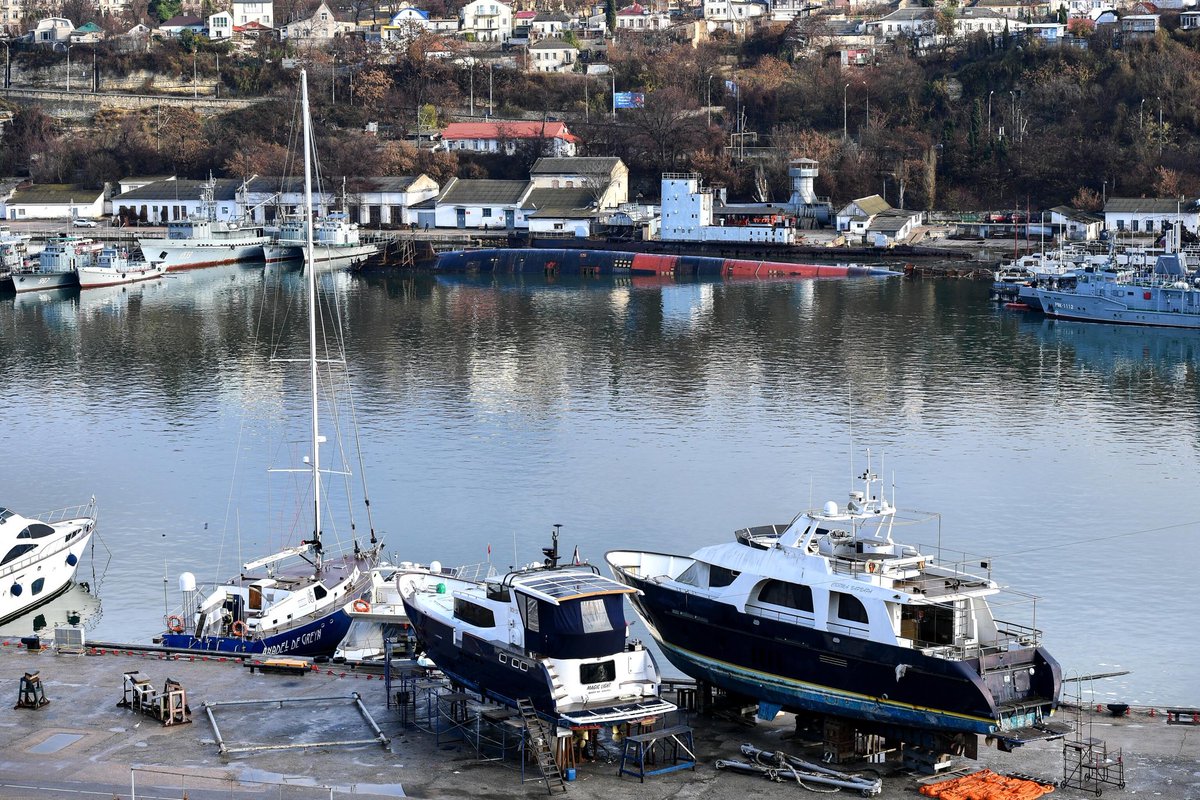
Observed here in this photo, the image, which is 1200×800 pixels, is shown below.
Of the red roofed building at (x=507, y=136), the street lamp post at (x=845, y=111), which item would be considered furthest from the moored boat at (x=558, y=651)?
the red roofed building at (x=507, y=136)

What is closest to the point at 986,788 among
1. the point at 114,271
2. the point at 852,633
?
the point at 852,633

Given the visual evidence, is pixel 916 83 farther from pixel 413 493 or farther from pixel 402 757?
pixel 402 757

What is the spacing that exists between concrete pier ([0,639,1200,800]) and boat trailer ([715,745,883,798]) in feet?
0.48

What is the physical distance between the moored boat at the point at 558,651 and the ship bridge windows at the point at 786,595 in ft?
5.83

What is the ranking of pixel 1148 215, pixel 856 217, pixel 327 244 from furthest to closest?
pixel 327 244 → pixel 856 217 → pixel 1148 215

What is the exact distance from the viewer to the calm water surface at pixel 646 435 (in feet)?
96.6

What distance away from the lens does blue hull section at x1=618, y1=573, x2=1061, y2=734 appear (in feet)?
55.6

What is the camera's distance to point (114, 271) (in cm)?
7919

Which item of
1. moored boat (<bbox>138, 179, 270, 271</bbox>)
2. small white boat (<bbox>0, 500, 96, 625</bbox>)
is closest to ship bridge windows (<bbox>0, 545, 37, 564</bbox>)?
small white boat (<bbox>0, 500, 96, 625</bbox>)

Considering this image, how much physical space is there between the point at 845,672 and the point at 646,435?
74.9 ft

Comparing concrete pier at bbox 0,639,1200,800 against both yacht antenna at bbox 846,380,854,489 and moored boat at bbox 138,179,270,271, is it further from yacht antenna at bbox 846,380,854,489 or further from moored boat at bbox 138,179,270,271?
moored boat at bbox 138,179,270,271

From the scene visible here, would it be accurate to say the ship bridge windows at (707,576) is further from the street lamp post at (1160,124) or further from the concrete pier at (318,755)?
the street lamp post at (1160,124)

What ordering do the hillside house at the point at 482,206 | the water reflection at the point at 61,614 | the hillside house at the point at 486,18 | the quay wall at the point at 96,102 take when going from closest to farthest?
the water reflection at the point at 61,614 → the hillside house at the point at 482,206 → the quay wall at the point at 96,102 → the hillside house at the point at 486,18

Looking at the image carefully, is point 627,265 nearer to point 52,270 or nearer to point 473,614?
point 52,270
